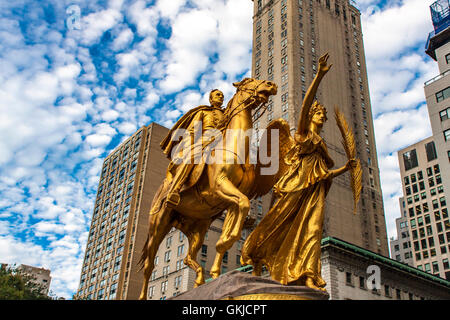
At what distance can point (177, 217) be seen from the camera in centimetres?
911

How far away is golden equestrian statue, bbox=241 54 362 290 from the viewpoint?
26.6 feet

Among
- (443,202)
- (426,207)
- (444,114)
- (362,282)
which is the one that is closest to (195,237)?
(362,282)

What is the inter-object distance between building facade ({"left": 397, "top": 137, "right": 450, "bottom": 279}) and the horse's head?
6755 cm

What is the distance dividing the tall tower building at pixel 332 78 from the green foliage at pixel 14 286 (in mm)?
35320

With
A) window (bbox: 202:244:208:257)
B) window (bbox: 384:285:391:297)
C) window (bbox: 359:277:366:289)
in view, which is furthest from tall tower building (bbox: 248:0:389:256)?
window (bbox: 359:277:366:289)

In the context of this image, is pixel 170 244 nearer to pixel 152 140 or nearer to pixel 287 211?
pixel 152 140

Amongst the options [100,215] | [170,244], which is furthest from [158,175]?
[170,244]

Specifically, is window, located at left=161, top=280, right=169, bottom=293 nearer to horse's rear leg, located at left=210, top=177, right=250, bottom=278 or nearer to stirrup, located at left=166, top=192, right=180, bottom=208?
stirrup, located at left=166, top=192, right=180, bottom=208

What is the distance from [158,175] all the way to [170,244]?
2232cm

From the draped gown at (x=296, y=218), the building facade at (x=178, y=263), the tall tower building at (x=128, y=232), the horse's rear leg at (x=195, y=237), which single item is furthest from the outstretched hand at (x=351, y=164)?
the tall tower building at (x=128, y=232)

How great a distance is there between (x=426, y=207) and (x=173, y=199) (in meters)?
78.9

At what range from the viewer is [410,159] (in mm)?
83562

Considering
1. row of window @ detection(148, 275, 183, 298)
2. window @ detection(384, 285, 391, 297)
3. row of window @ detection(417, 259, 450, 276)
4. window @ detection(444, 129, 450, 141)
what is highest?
window @ detection(444, 129, 450, 141)

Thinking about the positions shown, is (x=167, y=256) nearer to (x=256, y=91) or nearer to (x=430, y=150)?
(x=430, y=150)
